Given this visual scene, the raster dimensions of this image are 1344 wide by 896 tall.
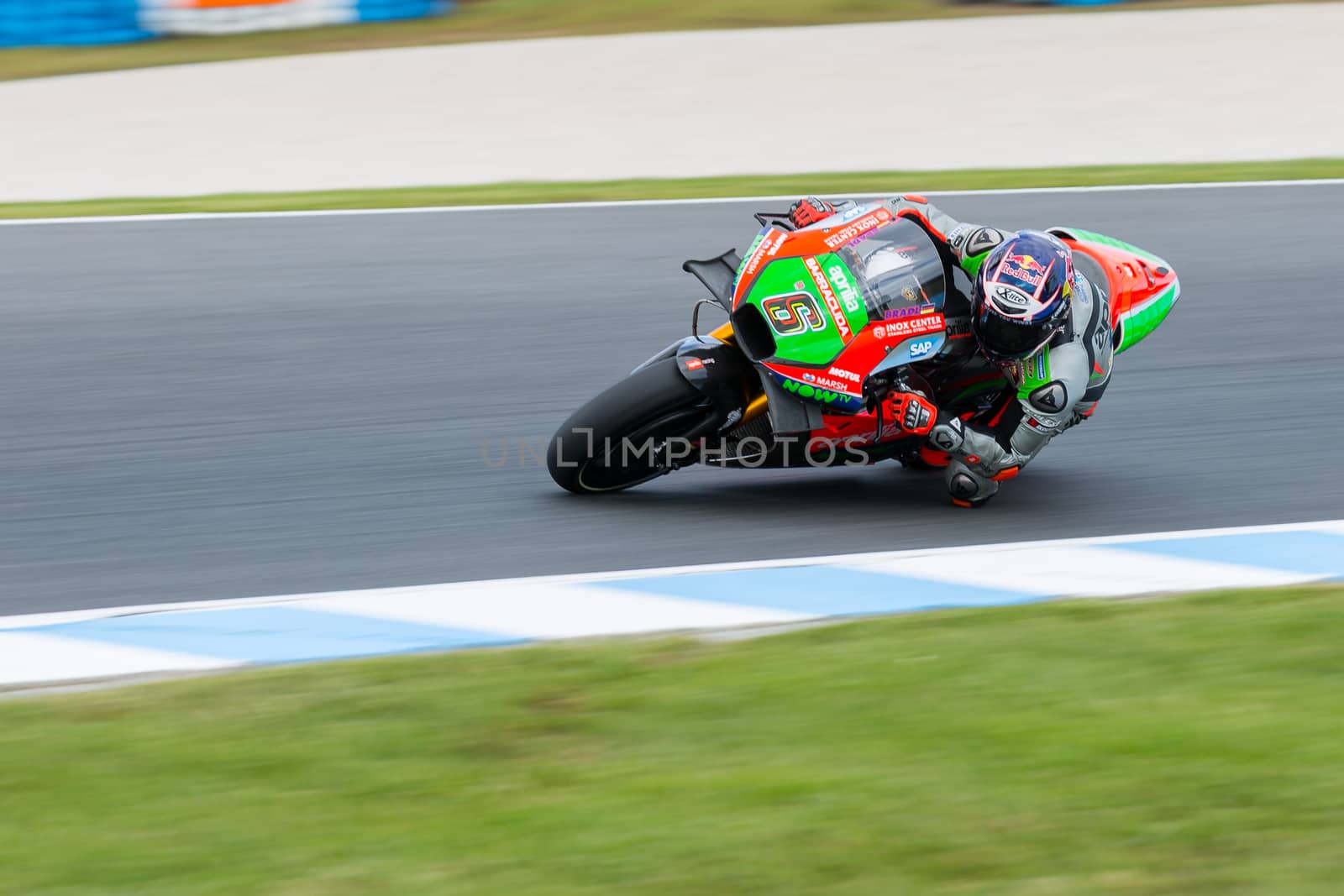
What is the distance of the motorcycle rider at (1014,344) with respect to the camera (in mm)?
5738

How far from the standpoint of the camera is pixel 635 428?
6.12 meters

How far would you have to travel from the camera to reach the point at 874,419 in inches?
243

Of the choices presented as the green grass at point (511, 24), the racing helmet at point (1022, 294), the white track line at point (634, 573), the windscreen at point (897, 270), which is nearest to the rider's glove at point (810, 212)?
the windscreen at point (897, 270)

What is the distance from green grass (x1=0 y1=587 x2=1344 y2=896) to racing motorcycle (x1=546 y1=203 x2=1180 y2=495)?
1.19m

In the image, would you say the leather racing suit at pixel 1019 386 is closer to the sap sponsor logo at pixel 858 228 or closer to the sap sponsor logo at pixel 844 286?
the sap sponsor logo at pixel 858 228

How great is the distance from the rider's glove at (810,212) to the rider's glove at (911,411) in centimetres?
76

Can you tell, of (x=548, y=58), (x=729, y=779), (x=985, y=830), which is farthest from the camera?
(x=548, y=58)

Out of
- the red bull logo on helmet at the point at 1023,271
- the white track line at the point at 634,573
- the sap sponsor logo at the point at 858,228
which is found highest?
the sap sponsor logo at the point at 858,228

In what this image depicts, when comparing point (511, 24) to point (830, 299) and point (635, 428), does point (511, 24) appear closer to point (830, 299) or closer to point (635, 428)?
point (635, 428)

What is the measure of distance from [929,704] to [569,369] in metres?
4.00

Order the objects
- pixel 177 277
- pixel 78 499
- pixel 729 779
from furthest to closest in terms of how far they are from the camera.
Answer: pixel 177 277, pixel 78 499, pixel 729 779

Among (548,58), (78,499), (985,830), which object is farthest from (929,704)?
(548,58)

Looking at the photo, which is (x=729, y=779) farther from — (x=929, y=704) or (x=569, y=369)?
(x=569, y=369)

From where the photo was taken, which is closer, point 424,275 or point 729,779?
point 729,779
